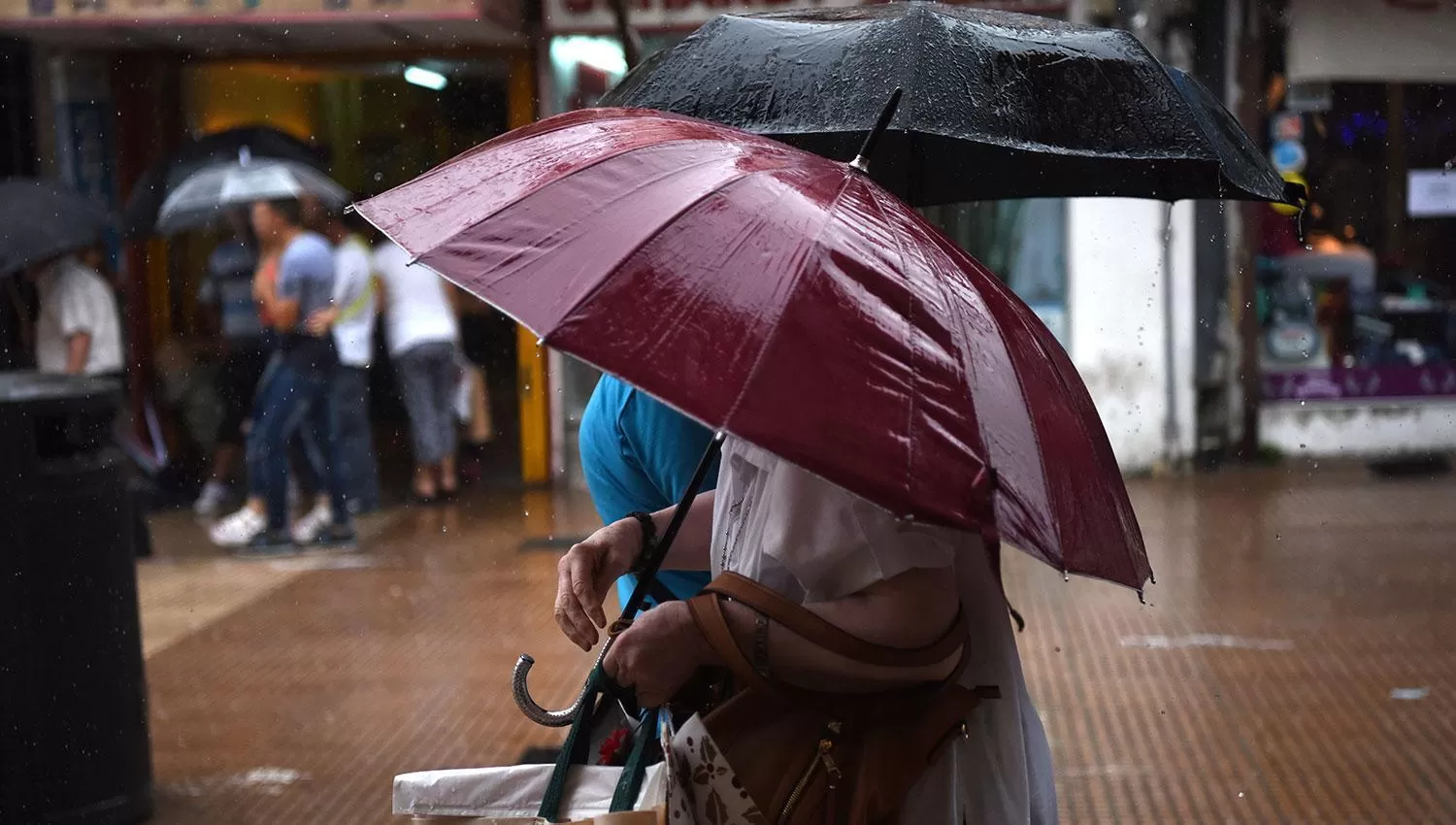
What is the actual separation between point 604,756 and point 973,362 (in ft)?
2.24

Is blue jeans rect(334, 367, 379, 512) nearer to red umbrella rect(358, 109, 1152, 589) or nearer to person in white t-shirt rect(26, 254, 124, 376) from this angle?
person in white t-shirt rect(26, 254, 124, 376)

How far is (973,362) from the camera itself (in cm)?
183

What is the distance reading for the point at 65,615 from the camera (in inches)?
167

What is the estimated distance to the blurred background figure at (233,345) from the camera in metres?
9.52

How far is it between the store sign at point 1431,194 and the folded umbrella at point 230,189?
7638 millimetres

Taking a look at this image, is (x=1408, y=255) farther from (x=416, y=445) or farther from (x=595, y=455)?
(x=595, y=455)

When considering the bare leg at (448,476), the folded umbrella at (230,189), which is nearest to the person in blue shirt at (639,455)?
the folded umbrella at (230,189)

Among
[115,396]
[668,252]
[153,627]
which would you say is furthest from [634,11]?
[668,252]

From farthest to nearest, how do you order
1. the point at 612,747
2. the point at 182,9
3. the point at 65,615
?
the point at 182,9 → the point at 65,615 → the point at 612,747

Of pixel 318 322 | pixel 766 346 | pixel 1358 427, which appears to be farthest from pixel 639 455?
pixel 1358 427

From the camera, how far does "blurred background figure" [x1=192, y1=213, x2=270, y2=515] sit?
952 cm

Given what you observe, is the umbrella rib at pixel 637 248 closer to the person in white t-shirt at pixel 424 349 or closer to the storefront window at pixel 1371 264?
the person in white t-shirt at pixel 424 349

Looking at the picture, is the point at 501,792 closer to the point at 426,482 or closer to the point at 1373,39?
the point at 426,482

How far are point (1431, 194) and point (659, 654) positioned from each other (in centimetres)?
1077
